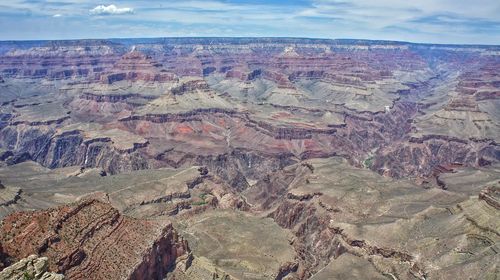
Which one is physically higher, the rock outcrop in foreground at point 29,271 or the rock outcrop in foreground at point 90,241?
the rock outcrop in foreground at point 29,271

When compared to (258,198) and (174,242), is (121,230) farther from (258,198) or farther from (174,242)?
(258,198)

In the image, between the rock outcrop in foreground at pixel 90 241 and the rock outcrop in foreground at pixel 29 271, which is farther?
the rock outcrop in foreground at pixel 90 241

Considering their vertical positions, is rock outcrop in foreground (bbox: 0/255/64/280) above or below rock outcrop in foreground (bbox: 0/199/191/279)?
above

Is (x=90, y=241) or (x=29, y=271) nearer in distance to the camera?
(x=29, y=271)

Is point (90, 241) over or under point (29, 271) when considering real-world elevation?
under

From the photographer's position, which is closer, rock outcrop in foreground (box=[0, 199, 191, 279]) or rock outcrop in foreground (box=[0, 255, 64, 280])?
rock outcrop in foreground (box=[0, 255, 64, 280])
